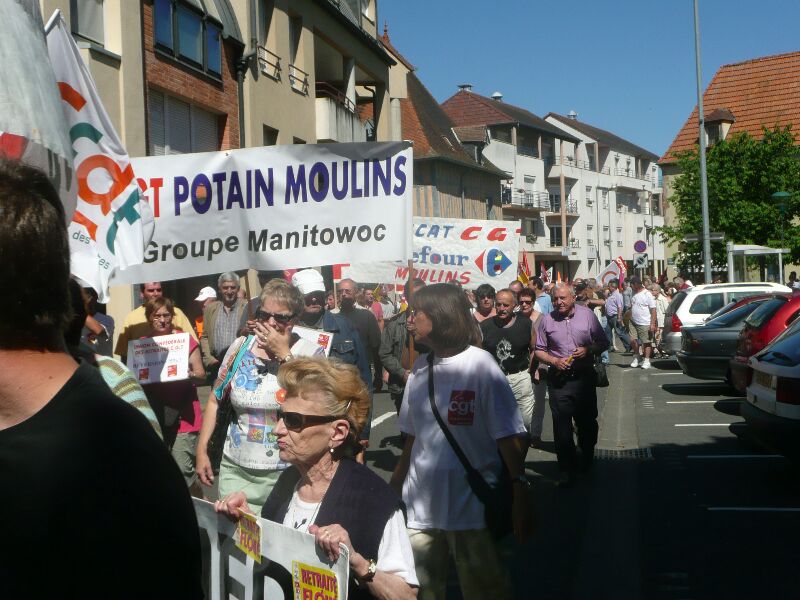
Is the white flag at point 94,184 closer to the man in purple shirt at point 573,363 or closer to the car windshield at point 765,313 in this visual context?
the man in purple shirt at point 573,363

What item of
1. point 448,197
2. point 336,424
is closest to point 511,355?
point 336,424

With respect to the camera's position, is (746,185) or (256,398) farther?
(746,185)

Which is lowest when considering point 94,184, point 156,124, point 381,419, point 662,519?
point 662,519

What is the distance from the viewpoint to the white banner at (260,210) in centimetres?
634

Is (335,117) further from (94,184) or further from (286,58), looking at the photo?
(94,184)

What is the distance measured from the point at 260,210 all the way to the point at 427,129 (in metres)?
46.3

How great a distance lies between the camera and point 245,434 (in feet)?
16.7

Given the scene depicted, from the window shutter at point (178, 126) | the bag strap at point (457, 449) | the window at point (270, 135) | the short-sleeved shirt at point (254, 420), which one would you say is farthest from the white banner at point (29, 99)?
the window at point (270, 135)

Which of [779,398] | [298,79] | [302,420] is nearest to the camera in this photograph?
[302,420]

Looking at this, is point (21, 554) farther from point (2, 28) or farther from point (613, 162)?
point (613, 162)

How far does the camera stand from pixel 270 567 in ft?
10.8

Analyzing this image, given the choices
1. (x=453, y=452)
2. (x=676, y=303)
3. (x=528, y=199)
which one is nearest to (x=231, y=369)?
(x=453, y=452)

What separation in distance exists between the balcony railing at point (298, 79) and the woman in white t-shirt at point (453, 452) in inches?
765

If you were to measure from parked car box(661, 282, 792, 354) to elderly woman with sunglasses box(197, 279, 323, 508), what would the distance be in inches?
654
